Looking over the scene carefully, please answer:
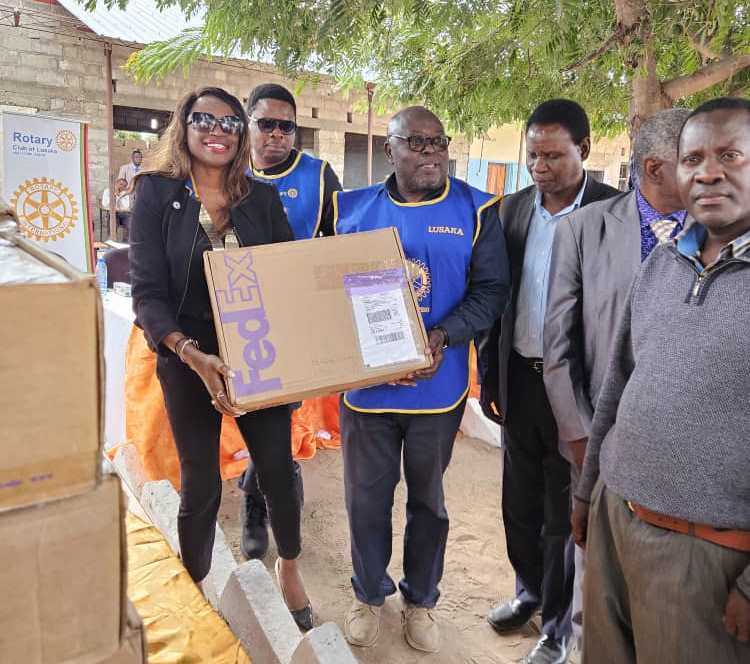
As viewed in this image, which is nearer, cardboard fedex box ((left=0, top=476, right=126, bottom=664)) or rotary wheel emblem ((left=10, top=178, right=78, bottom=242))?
cardboard fedex box ((left=0, top=476, right=126, bottom=664))

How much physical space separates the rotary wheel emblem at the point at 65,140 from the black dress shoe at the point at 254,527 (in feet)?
15.4

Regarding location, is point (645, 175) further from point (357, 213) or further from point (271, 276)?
Result: point (271, 276)

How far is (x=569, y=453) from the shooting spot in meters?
2.20

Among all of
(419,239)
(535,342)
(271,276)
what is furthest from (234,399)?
(535,342)

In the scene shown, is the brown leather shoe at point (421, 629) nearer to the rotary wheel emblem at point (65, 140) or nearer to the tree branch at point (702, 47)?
the tree branch at point (702, 47)

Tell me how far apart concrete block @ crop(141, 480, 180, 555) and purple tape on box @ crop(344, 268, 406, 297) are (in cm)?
112

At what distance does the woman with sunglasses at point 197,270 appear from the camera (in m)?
2.07

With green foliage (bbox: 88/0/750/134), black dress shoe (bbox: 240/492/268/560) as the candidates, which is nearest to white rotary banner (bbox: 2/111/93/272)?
green foliage (bbox: 88/0/750/134)

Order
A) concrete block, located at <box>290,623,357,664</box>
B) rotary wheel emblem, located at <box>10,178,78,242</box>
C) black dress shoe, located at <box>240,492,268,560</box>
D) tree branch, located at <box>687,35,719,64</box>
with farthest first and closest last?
rotary wheel emblem, located at <box>10,178,78,242</box> < tree branch, located at <box>687,35,719,64</box> < black dress shoe, located at <box>240,492,268,560</box> < concrete block, located at <box>290,623,357,664</box>

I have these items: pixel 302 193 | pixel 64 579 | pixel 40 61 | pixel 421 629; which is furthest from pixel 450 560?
pixel 40 61

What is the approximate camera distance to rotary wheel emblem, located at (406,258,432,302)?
2293 millimetres

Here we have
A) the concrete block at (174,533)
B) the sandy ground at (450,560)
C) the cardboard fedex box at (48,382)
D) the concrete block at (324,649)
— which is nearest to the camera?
the cardboard fedex box at (48,382)

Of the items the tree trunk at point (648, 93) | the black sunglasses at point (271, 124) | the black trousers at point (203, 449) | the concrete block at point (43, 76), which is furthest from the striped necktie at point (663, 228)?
the concrete block at point (43, 76)

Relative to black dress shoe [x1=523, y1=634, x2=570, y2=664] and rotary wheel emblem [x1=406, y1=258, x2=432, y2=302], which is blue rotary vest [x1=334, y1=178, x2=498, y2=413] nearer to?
rotary wheel emblem [x1=406, y1=258, x2=432, y2=302]
